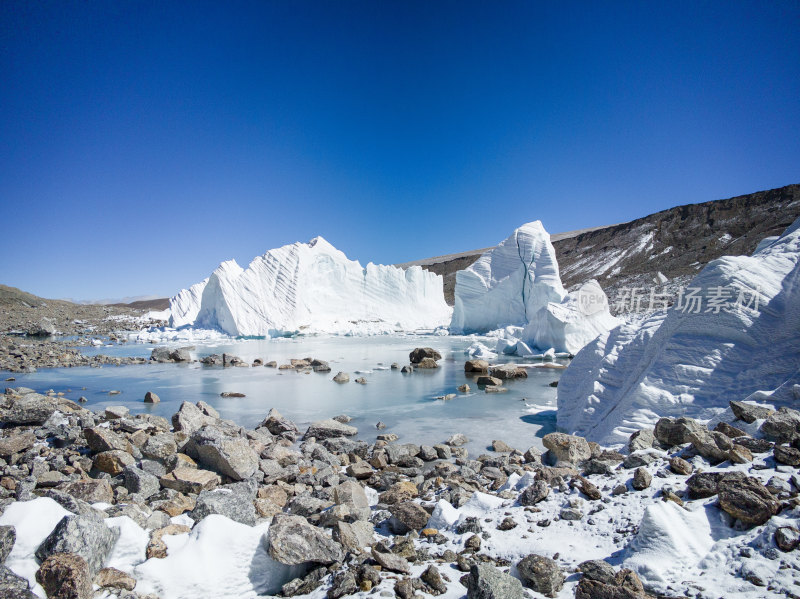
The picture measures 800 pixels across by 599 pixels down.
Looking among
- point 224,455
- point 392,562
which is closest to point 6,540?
point 392,562

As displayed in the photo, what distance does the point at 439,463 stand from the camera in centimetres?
460

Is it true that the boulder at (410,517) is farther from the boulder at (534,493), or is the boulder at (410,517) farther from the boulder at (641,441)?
the boulder at (641,441)

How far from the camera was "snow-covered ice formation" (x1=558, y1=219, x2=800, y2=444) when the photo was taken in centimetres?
412

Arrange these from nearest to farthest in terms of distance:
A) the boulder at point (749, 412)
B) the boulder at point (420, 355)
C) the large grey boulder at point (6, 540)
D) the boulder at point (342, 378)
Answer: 1. the large grey boulder at point (6, 540)
2. the boulder at point (749, 412)
3. the boulder at point (342, 378)
4. the boulder at point (420, 355)

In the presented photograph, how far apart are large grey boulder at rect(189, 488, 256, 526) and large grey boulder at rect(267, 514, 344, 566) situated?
568 millimetres

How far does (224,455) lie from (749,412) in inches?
161

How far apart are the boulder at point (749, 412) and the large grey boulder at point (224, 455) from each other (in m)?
3.83

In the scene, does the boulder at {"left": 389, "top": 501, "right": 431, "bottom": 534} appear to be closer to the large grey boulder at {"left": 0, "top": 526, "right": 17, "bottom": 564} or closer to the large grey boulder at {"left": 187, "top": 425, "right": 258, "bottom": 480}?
the large grey boulder at {"left": 187, "top": 425, "right": 258, "bottom": 480}

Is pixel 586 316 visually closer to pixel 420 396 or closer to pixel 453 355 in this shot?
pixel 453 355

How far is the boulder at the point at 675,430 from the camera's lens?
3.09 meters

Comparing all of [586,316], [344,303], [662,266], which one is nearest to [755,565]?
[586,316]

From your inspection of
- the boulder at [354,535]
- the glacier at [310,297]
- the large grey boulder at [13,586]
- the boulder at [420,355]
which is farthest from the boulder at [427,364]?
the glacier at [310,297]

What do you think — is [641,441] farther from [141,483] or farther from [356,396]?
[356,396]

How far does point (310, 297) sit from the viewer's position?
26.3 m
